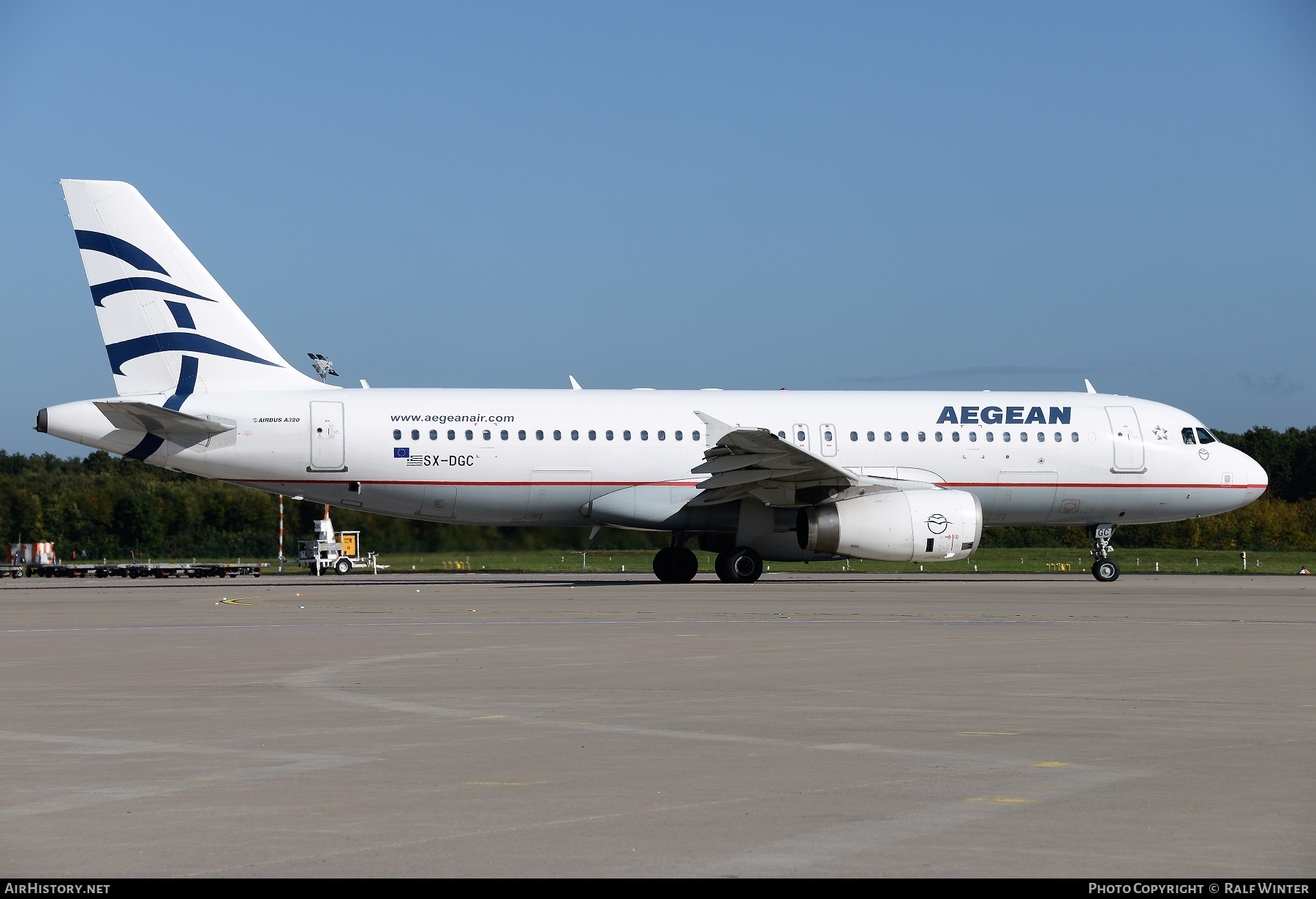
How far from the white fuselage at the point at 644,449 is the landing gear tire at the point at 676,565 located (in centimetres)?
121

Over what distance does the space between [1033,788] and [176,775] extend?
4338 millimetres

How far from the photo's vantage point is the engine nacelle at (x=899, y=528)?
2752 cm

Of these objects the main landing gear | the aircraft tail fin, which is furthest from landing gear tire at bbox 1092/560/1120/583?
the aircraft tail fin

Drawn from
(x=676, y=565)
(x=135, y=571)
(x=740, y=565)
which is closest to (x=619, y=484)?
(x=676, y=565)

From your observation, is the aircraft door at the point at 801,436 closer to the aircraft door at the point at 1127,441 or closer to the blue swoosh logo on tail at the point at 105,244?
the aircraft door at the point at 1127,441

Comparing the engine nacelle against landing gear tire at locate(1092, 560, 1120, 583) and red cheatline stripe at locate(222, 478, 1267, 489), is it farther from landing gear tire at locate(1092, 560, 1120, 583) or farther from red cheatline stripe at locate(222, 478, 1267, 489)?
landing gear tire at locate(1092, 560, 1120, 583)

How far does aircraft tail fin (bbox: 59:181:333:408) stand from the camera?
94.3 feet

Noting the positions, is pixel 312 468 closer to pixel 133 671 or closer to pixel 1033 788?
pixel 133 671

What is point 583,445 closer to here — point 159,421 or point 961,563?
point 159,421

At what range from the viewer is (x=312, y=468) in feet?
94.3

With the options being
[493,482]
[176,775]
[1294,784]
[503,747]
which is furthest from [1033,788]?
[493,482]

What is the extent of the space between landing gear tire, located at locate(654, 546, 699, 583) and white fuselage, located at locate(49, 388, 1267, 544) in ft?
3.96

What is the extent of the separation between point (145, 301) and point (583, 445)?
952cm

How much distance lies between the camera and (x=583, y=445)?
29656 mm
